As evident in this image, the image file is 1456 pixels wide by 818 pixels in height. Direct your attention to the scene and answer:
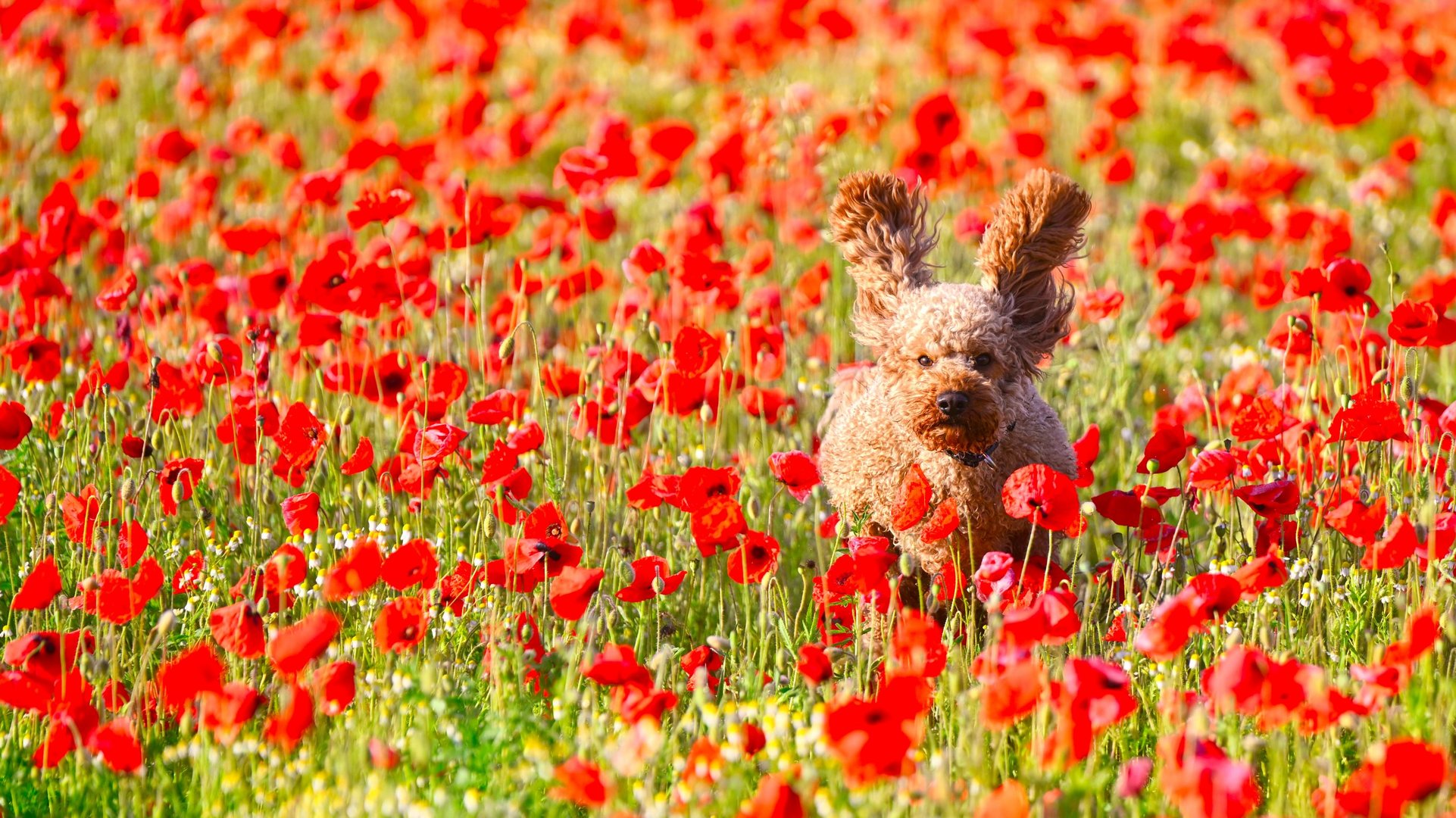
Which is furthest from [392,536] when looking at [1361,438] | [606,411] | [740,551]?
[1361,438]

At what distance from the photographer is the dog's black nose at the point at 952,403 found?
3512 millimetres

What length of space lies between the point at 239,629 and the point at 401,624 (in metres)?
0.32

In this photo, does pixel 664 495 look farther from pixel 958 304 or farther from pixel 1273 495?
pixel 1273 495

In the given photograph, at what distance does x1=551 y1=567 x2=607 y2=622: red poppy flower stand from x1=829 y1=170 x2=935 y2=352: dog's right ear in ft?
4.04

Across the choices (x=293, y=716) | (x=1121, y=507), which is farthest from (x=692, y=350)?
(x=293, y=716)

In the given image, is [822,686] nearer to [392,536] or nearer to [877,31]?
[392,536]


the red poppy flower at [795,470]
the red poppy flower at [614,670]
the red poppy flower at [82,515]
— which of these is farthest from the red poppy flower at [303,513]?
the red poppy flower at [795,470]

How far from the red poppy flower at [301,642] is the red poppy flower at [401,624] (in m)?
0.12

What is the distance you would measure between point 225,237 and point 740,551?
2710 mm

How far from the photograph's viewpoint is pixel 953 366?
11.9 ft

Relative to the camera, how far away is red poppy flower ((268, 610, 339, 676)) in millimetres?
2754

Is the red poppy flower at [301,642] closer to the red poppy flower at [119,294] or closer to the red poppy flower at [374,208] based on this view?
the red poppy flower at [374,208]

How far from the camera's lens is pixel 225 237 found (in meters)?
5.23

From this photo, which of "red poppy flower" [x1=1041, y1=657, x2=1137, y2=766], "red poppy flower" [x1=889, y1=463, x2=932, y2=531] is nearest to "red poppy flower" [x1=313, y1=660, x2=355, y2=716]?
"red poppy flower" [x1=889, y1=463, x2=932, y2=531]
